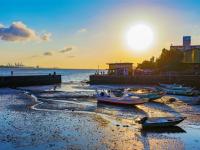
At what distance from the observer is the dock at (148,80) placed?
283 ft

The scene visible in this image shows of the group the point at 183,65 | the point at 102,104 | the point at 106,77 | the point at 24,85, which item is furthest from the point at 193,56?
the point at 102,104

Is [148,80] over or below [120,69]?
below

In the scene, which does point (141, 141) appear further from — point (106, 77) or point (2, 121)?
point (106, 77)

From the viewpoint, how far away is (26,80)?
301 feet

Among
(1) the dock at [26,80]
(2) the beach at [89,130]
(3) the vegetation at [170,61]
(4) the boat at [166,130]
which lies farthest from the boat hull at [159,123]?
(3) the vegetation at [170,61]

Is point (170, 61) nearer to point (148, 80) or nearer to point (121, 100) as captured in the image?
point (148, 80)

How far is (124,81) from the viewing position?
9531 cm

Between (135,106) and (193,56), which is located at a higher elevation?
(193,56)

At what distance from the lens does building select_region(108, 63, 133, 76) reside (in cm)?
10312

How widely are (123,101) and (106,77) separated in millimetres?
52622

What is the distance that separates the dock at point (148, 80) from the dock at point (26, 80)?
1186 cm

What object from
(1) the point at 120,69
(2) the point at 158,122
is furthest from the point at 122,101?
(1) the point at 120,69

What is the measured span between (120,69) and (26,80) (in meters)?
28.8

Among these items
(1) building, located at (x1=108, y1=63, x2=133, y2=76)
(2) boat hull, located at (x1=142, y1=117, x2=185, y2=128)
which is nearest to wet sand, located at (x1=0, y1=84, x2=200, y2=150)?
(2) boat hull, located at (x1=142, y1=117, x2=185, y2=128)
